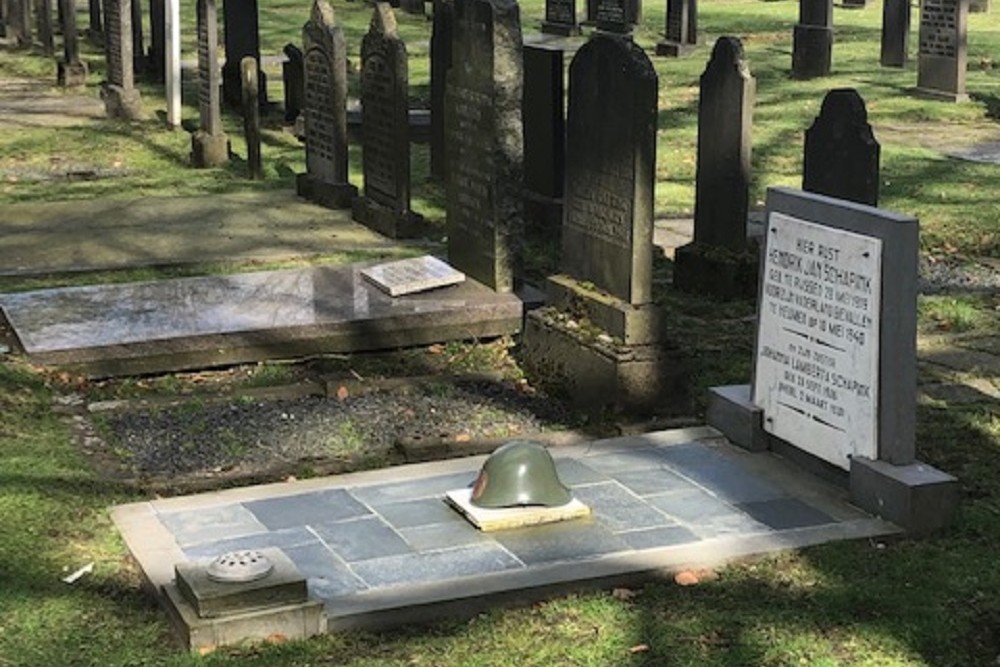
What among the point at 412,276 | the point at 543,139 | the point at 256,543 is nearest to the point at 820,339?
the point at 256,543

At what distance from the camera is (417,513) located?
7168mm

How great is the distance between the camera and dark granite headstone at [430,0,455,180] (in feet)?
48.2

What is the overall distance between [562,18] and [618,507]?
64.4ft

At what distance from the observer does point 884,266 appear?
6941 mm

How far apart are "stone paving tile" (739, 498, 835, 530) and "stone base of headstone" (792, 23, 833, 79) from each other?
14.7 metres

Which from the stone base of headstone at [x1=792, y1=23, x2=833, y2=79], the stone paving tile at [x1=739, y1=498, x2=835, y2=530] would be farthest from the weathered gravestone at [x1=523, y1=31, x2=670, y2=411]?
the stone base of headstone at [x1=792, y1=23, x2=833, y2=79]

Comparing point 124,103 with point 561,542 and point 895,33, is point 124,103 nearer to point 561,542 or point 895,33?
point 895,33

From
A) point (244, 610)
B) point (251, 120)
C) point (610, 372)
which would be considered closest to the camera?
point (244, 610)

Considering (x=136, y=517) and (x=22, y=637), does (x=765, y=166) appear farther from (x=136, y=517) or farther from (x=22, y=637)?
(x=22, y=637)

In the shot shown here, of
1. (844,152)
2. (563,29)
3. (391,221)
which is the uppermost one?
(844,152)

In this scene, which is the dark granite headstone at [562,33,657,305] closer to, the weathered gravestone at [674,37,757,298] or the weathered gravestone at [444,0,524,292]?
the weathered gravestone at [444,0,524,292]

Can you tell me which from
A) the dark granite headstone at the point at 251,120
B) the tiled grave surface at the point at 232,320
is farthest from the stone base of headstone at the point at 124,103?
the tiled grave surface at the point at 232,320

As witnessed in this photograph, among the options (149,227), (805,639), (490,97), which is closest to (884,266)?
(805,639)

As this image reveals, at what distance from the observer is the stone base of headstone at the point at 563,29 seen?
2598 centimetres
